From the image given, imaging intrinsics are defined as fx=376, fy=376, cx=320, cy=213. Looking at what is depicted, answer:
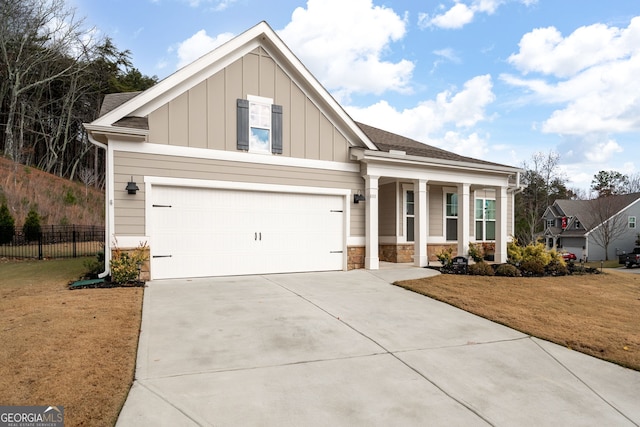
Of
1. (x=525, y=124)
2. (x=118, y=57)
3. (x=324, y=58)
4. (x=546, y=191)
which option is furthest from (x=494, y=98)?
(x=118, y=57)

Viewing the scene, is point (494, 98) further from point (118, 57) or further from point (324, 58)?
point (118, 57)

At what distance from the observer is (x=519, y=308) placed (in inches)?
273

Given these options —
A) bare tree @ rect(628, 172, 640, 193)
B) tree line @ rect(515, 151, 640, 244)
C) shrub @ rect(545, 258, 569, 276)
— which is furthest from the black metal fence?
bare tree @ rect(628, 172, 640, 193)

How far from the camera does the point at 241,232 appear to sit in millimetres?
9516

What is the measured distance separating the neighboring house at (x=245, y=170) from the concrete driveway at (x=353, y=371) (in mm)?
2606

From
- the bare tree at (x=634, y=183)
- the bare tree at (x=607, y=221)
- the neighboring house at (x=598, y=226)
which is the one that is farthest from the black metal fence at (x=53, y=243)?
the bare tree at (x=634, y=183)

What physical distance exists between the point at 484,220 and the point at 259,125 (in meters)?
10.6

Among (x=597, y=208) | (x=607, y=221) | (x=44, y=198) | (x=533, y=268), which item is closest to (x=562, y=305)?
(x=533, y=268)

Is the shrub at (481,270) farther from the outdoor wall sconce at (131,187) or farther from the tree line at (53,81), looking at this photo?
the tree line at (53,81)

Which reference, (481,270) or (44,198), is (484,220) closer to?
(481,270)

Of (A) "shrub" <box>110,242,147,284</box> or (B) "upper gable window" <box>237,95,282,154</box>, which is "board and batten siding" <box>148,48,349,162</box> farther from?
(A) "shrub" <box>110,242,147,284</box>

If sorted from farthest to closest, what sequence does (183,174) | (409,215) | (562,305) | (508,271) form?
(409,215) < (508,271) < (183,174) < (562,305)

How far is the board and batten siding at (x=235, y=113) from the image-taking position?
8891 mm

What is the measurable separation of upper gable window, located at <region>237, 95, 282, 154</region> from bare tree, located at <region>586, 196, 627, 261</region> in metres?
36.6
